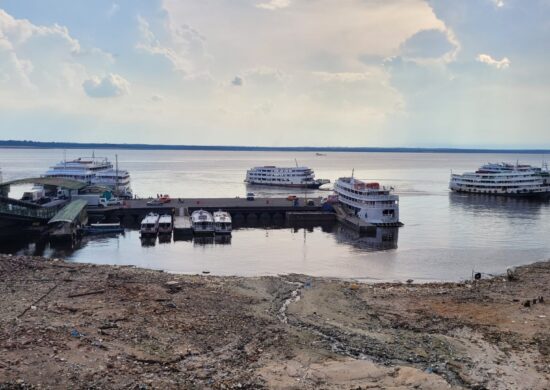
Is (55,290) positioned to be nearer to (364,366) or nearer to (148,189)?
(364,366)

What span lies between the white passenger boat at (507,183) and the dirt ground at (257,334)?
87611mm

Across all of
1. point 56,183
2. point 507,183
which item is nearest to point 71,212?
point 56,183

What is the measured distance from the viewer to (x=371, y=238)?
6122 cm

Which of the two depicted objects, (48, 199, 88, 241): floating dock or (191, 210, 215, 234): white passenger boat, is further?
(191, 210, 215, 234): white passenger boat

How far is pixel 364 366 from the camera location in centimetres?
1973

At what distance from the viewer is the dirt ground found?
1856cm

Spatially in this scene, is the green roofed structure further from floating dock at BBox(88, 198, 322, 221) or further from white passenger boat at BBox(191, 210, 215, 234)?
white passenger boat at BBox(191, 210, 215, 234)

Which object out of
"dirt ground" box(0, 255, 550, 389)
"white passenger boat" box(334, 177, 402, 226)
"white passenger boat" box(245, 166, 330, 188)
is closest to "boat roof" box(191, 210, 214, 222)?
"white passenger boat" box(334, 177, 402, 226)

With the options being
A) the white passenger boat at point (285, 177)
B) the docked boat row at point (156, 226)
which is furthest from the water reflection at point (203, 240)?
the white passenger boat at point (285, 177)

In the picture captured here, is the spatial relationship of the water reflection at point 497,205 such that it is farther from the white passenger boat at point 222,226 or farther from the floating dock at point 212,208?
Result: the white passenger boat at point 222,226

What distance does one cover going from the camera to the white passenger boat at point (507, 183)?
114 metres

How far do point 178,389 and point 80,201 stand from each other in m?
56.2

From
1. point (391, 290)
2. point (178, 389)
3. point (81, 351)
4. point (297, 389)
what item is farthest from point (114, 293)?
point (391, 290)

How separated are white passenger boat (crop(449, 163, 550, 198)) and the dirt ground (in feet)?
287
